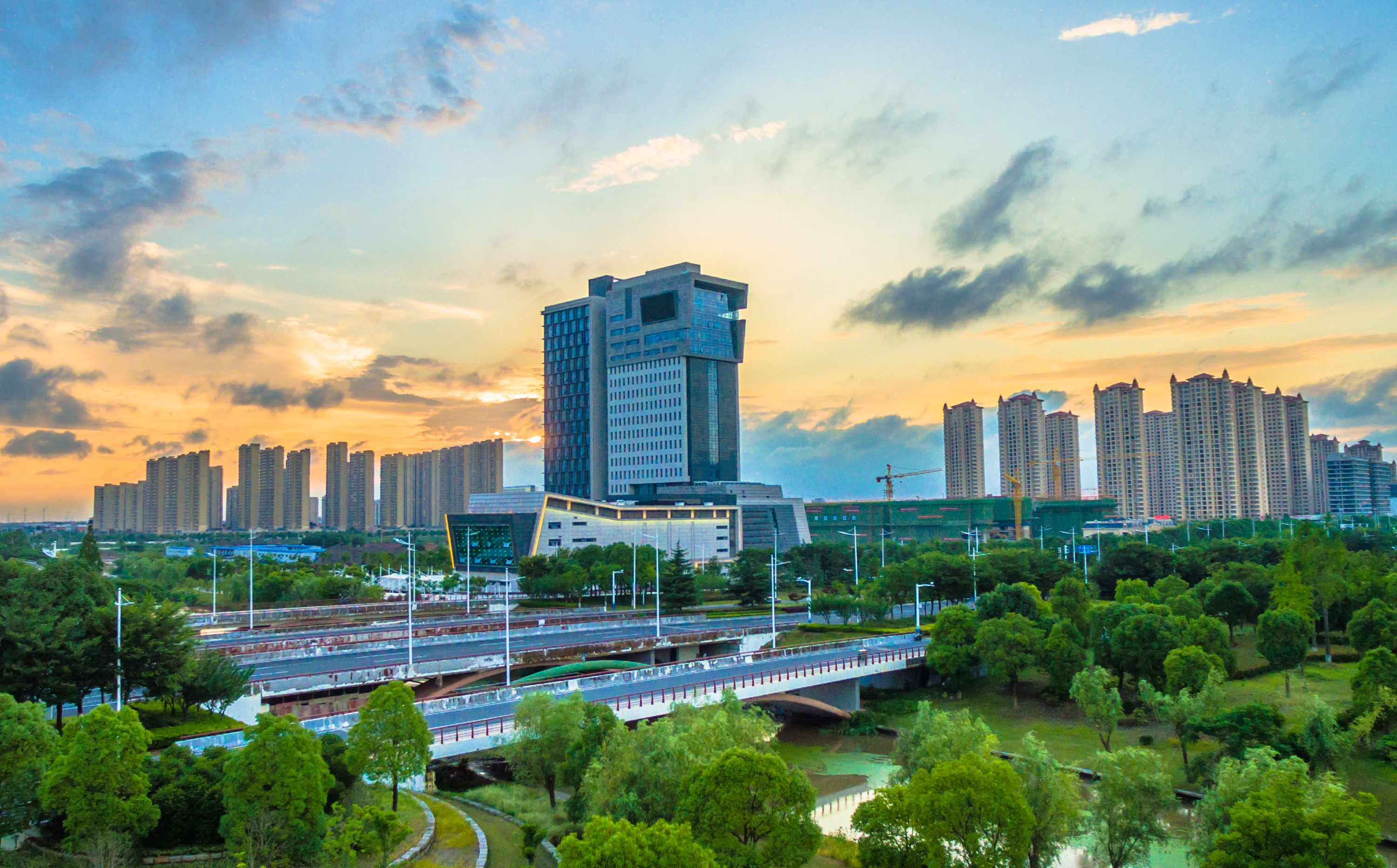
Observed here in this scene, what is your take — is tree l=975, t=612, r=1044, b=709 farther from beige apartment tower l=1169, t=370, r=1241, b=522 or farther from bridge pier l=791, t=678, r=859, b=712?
beige apartment tower l=1169, t=370, r=1241, b=522

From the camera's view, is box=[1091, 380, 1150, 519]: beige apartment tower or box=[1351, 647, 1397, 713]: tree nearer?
box=[1351, 647, 1397, 713]: tree

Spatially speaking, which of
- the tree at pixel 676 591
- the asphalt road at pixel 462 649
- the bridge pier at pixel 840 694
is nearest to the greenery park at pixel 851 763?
the bridge pier at pixel 840 694

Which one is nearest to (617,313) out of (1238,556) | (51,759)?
(1238,556)

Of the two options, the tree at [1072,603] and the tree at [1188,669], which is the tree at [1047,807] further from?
the tree at [1072,603]

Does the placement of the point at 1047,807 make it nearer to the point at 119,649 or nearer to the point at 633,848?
the point at 633,848

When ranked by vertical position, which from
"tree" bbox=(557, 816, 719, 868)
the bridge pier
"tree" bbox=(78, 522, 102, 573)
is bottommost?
the bridge pier

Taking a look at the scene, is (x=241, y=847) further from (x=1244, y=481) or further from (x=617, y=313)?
(x=1244, y=481)

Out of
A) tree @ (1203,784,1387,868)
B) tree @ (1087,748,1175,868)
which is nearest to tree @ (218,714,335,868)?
tree @ (1203,784,1387,868)

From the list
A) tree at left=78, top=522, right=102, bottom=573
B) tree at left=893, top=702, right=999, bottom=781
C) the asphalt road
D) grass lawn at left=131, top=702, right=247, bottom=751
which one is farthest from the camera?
tree at left=78, top=522, right=102, bottom=573
